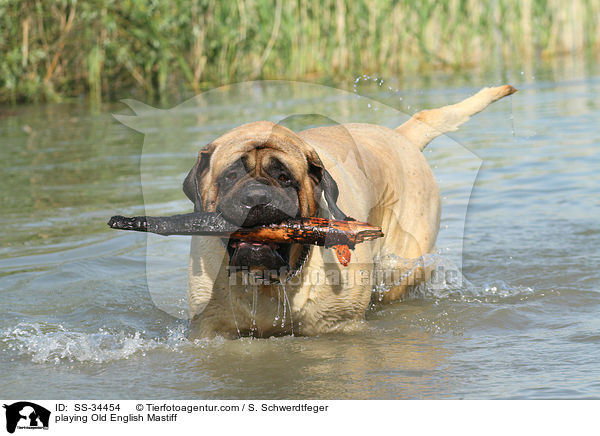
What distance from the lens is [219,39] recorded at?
13.8 metres

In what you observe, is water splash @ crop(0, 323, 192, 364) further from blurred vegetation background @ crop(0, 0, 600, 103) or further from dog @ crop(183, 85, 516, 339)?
blurred vegetation background @ crop(0, 0, 600, 103)

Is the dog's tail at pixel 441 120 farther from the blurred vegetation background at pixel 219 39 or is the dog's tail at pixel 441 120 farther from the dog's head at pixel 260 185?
the blurred vegetation background at pixel 219 39

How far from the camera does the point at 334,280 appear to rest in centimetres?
384

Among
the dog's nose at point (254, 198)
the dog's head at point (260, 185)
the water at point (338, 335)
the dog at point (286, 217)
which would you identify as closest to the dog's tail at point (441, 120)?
the dog at point (286, 217)

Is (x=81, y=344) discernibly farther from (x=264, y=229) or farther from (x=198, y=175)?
(x=264, y=229)

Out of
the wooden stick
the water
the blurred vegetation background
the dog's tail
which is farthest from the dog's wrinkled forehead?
the blurred vegetation background

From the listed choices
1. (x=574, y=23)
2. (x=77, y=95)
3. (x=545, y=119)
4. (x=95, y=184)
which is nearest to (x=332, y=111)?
(x=545, y=119)

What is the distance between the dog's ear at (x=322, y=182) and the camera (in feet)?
11.8

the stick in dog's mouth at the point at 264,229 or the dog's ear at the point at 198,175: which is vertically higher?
the dog's ear at the point at 198,175

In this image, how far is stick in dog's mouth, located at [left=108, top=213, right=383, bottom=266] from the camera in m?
3.35

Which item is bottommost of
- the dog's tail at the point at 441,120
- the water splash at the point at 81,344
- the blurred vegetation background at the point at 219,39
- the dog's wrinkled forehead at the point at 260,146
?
the water splash at the point at 81,344

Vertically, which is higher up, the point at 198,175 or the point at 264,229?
the point at 198,175

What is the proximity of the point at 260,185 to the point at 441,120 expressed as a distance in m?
2.10

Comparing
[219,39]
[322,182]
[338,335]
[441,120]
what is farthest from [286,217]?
[219,39]
